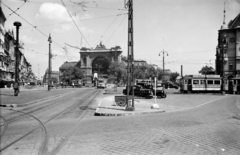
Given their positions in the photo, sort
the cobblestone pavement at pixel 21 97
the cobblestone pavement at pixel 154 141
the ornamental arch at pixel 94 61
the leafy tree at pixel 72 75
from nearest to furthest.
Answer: the cobblestone pavement at pixel 154 141 → the cobblestone pavement at pixel 21 97 → the leafy tree at pixel 72 75 → the ornamental arch at pixel 94 61

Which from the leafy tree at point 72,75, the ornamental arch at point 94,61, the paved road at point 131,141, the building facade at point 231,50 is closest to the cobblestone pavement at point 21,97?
the paved road at point 131,141

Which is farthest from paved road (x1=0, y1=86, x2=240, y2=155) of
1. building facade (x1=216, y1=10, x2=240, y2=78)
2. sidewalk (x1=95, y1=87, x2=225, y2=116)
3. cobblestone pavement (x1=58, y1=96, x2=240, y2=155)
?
building facade (x1=216, y1=10, x2=240, y2=78)

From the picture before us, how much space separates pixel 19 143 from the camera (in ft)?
20.2

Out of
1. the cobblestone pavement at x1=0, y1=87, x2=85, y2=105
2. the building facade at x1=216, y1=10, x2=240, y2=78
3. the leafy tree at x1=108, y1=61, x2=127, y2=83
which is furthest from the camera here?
the leafy tree at x1=108, y1=61, x2=127, y2=83

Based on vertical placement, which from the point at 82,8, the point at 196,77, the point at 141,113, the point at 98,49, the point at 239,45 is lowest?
the point at 141,113

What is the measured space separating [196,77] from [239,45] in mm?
27347

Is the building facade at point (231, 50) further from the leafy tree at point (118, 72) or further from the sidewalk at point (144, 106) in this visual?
the sidewalk at point (144, 106)

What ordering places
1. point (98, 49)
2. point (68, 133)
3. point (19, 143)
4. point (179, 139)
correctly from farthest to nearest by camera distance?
point (98, 49)
point (68, 133)
point (179, 139)
point (19, 143)

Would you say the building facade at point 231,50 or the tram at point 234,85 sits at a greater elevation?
the building facade at point 231,50

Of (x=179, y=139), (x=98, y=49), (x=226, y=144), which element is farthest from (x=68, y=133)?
(x=98, y=49)

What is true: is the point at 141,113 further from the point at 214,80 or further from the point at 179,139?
the point at 214,80

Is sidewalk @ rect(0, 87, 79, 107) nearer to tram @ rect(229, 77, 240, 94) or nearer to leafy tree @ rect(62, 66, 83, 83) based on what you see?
tram @ rect(229, 77, 240, 94)

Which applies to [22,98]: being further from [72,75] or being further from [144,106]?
[72,75]

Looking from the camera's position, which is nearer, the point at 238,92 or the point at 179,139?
the point at 179,139
